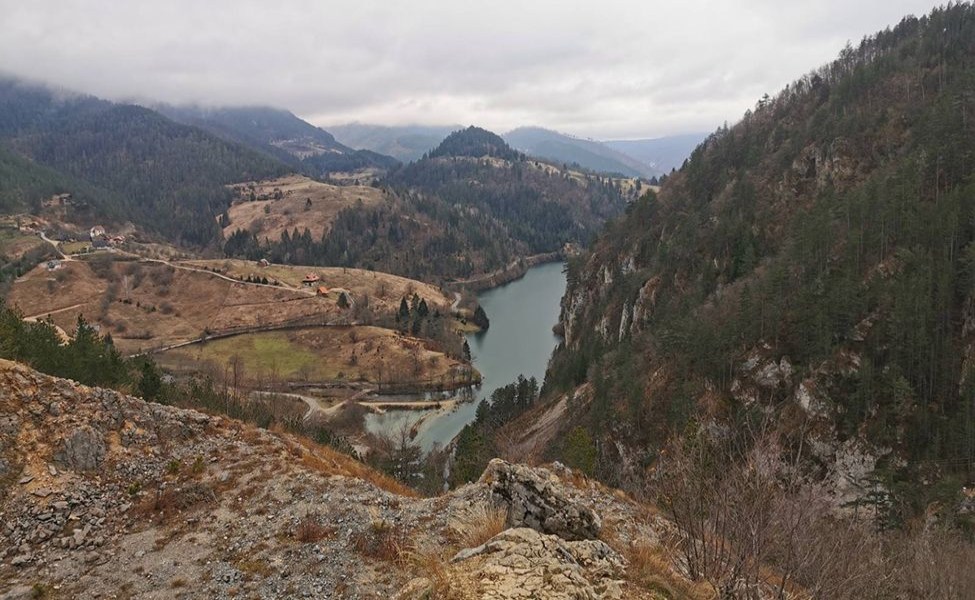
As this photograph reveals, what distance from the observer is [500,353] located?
131750 mm

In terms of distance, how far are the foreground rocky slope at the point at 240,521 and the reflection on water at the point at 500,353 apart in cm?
6678

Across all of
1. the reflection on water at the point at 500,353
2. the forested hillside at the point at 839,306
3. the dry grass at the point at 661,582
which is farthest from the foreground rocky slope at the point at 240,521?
the reflection on water at the point at 500,353

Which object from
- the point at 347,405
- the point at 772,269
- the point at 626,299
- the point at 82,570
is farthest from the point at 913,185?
the point at 347,405

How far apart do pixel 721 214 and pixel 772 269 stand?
1264 inches

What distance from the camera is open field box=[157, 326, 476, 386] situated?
367 feet

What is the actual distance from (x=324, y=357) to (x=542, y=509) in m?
115

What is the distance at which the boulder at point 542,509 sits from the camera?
12180mm

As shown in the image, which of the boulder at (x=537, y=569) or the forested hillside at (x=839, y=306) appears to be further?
the forested hillside at (x=839, y=306)

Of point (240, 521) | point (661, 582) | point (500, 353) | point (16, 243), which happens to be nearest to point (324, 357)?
point (500, 353)

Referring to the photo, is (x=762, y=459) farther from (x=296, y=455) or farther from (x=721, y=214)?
(x=721, y=214)

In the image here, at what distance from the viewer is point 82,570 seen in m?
13.6

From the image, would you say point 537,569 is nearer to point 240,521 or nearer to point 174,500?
point 240,521

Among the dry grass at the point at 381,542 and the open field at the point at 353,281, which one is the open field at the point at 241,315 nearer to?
the open field at the point at 353,281

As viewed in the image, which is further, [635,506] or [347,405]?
[347,405]
